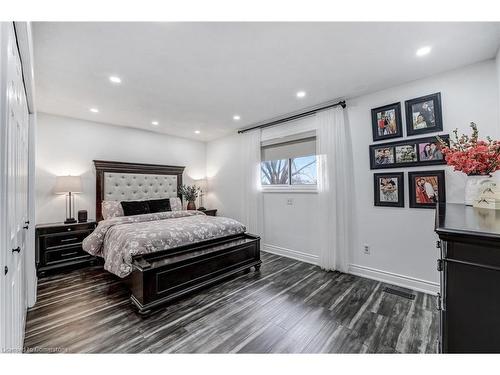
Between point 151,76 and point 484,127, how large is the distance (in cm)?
365

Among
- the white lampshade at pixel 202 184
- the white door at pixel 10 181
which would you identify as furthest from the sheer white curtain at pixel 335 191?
the white door at pixel 10 181

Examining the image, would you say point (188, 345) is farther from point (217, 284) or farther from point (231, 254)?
point (231, 254)

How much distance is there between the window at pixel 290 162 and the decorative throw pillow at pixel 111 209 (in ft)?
8.91

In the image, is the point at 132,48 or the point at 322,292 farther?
the point at 322,292

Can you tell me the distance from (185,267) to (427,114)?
11.1 feet

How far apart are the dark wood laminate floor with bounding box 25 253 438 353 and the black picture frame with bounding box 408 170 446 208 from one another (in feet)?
3.47

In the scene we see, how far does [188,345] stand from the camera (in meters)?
1.72

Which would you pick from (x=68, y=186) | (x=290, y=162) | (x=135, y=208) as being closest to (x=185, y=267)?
(x=135, y=208)

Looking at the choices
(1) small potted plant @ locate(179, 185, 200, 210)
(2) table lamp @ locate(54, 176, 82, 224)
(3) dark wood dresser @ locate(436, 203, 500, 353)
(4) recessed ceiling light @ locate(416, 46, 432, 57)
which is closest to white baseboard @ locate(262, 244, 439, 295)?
(3) dark wood dresser @ locate(436, 203, 500, 353)

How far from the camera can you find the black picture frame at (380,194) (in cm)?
273

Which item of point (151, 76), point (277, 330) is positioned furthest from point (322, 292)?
point (151, 76)

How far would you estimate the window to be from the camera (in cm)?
377

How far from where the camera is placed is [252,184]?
4.37 m

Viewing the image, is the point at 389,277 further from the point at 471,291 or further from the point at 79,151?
the point at 79,151
